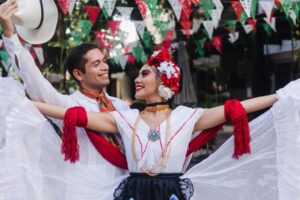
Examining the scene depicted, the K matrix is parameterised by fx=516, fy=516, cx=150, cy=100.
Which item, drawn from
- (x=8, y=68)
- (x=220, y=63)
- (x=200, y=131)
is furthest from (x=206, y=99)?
(x=200, y=131)

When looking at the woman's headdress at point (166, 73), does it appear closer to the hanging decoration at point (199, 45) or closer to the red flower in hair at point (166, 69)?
the red flower in hair at point (166, 69)

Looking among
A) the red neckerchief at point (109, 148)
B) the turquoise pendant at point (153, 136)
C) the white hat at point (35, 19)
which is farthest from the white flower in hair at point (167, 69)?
the white hat at point (35, 19)

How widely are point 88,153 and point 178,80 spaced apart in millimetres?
636

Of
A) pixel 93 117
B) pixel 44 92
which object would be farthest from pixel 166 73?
pixel 44 92

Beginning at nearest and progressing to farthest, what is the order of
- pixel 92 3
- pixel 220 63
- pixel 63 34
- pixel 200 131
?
pixel 200 131
pixel 92 3
pixel 63 34
pixel 220 63

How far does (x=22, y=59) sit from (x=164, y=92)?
74 centimetres

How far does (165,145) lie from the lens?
2.59 m

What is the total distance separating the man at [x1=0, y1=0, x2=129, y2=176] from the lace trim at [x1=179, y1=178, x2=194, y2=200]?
1.28 ft

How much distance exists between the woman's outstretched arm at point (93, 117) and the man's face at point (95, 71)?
0.24m

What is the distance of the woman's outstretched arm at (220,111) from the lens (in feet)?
8.67

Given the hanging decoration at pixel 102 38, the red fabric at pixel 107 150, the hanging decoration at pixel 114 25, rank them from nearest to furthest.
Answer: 1. the red fabric at pixel 107 150
2. the hanging decoration at pixel 114 25
3. the hanging decoration at pixel 102 38

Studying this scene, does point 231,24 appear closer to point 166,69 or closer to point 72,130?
point 166,69

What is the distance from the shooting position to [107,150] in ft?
9.12

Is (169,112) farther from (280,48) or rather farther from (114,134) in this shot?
(280,48)
